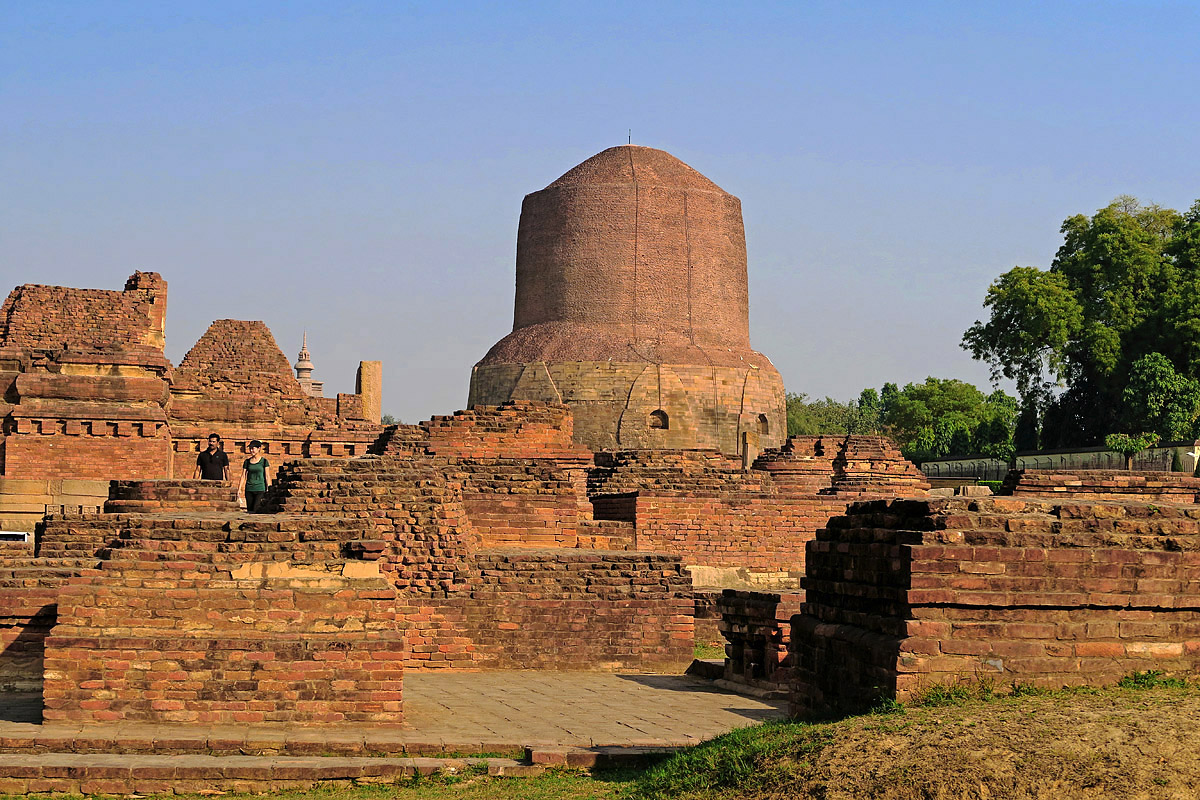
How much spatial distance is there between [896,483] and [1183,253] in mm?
22446

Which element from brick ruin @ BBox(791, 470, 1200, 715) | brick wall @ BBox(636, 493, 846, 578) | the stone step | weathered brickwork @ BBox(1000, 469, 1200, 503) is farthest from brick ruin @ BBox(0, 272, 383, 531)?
brick ruin @ BBox(791, 470, 1200, 715)

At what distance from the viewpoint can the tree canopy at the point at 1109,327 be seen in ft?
112

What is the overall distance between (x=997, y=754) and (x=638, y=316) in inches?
960

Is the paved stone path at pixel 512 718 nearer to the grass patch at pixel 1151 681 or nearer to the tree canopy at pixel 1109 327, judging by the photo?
the grass patch at pixel 1151 681

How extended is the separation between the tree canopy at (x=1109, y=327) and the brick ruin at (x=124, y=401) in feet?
70.4

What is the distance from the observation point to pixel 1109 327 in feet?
119

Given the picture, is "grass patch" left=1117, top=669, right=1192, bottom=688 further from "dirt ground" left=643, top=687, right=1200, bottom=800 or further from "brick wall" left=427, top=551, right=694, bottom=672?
"brick wall" left=427, top=551, right=694, bottom=672

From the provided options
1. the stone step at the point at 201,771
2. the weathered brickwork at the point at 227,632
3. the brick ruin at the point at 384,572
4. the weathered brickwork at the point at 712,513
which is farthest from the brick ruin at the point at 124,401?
the stone step at the point at 201,771

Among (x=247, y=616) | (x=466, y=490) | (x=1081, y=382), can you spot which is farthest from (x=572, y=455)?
(x=1081, y=382)

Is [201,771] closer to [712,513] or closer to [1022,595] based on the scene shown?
[1022,595]

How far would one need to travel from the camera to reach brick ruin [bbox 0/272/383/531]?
14289 mm

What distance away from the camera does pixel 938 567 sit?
507 centimetres

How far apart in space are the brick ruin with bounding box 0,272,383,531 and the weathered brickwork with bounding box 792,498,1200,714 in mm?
10659

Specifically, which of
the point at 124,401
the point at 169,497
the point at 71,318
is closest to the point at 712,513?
the point at 169,497
